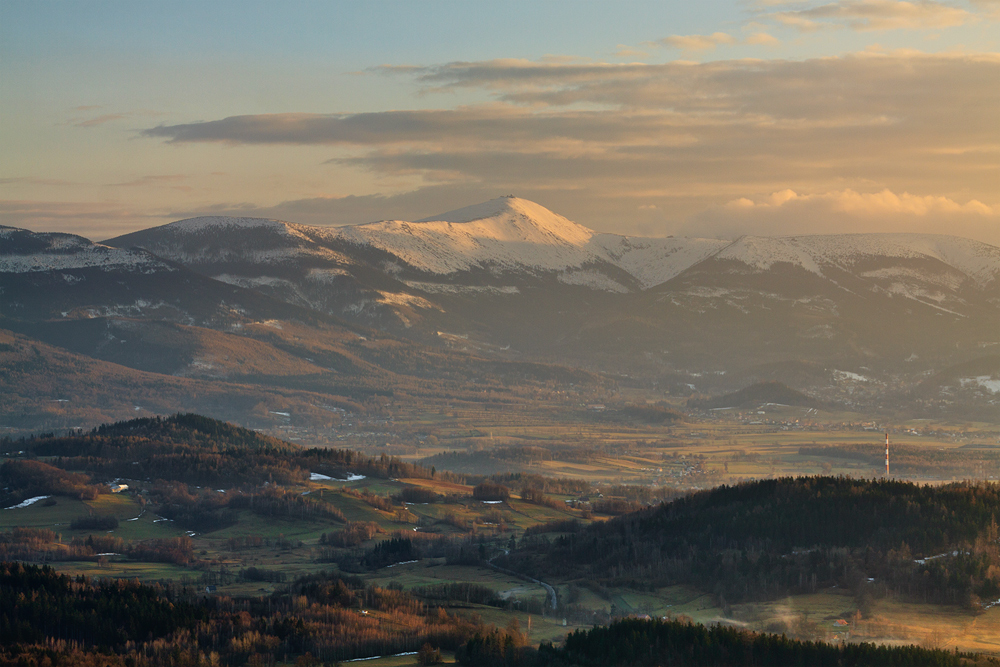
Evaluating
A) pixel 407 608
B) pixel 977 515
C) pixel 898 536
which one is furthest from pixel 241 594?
pixel 977 515

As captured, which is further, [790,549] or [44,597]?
[790,549]

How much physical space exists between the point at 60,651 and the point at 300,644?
85.0 ft

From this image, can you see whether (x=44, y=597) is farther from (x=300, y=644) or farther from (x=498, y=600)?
(x=498, y=600)

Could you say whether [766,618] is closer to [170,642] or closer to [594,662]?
[594,662]

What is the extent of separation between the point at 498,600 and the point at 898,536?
58.0 metres

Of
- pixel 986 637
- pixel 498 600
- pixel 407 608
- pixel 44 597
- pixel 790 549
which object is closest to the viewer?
pixel 986 637

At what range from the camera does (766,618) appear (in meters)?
162

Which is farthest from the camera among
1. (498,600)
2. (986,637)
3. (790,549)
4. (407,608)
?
(790,549)

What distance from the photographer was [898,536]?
188250mm

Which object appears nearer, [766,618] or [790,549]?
[766,618]

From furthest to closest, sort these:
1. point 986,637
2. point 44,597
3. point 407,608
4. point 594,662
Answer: point 407,608
point 44,597
point 986,637
point 594,662

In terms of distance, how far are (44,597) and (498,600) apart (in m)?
59.6

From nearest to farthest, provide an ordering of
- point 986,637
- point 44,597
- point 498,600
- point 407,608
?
point 986,637, point 44,597, point 407,608, point 498,600

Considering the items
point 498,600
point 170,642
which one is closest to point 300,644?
point 170,642
